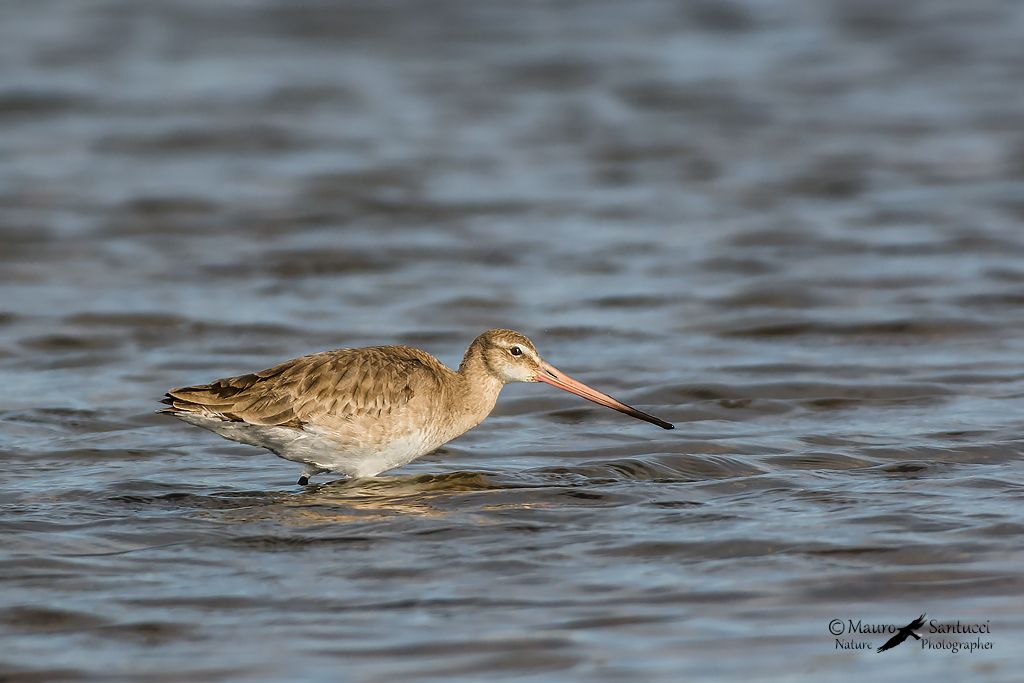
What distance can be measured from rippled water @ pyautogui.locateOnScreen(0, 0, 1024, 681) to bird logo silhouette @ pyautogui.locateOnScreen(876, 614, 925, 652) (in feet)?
0.32

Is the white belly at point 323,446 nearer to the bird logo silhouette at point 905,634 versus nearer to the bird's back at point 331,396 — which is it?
the bird's back at point 331,396

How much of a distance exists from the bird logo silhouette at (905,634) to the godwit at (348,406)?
2.72m

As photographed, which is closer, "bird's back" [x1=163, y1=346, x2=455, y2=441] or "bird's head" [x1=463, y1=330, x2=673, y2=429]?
"bird's back" [x1=163, y1=346, x2=455, y2=441]

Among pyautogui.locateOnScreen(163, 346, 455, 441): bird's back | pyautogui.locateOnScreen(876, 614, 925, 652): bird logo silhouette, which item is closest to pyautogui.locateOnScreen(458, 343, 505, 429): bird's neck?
pyautogui.locateOnScreen(163, 346, 455, 441): bird's back

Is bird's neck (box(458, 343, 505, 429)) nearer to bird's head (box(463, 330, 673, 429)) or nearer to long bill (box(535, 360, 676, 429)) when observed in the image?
bird's head (box(463, 330, 673, 429))

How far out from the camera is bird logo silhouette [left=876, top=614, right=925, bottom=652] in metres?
5.60

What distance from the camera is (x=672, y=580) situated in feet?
20.5

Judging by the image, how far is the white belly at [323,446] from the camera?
7570 millimetres

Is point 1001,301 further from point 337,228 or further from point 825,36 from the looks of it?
point 825,36

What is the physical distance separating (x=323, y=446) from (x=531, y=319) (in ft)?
13.0

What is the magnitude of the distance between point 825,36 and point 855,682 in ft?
53.1

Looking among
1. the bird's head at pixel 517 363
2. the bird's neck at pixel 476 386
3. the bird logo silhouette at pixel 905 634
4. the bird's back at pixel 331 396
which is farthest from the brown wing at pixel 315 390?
the bird logo silhouette at pixel 905 634

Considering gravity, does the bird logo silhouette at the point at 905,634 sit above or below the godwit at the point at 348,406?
below

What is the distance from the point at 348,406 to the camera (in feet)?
25.3
